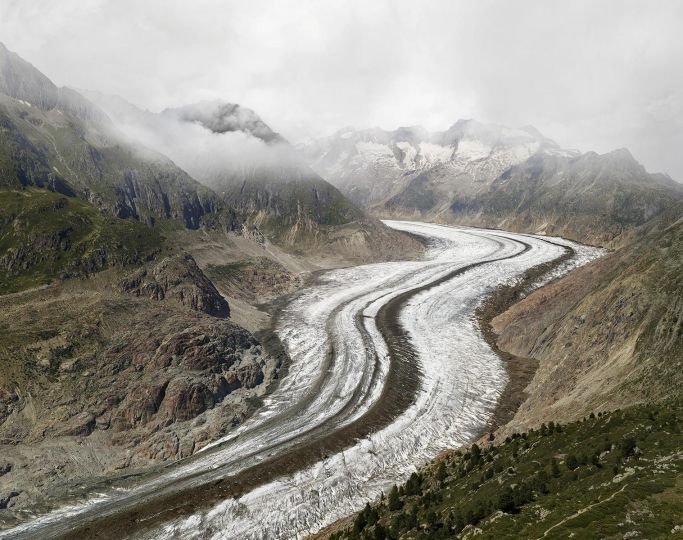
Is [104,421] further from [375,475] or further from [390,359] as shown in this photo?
[390,359]

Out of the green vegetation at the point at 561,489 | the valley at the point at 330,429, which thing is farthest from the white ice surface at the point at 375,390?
the green vegetation at the point at 561,489

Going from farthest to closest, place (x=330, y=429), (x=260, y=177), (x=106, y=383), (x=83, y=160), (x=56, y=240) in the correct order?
(x=260, y=177)
(x=83, y=160)
(x=56, y=240)
(x=106, y=383)
(x=330, y=429)

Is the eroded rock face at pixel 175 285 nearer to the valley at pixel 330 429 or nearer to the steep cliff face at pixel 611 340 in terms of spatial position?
the valley at pixel 330 429

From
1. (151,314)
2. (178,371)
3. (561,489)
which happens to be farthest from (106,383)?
(561,489)

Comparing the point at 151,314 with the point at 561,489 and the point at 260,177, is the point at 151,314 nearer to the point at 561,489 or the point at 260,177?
the point at 561,489

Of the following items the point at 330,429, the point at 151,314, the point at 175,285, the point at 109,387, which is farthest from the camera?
the point at 175,285

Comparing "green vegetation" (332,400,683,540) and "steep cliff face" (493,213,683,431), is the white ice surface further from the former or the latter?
"green vegetation" (332,400,683,540)

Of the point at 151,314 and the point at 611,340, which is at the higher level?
the point at 151,314
